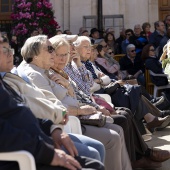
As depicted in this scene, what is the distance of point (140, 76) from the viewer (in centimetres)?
1233

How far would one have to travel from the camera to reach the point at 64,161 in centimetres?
379

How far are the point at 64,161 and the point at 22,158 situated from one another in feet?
0.89

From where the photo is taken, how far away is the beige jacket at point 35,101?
4.54 meters

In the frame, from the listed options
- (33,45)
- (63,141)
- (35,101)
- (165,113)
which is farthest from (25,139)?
(165,113)

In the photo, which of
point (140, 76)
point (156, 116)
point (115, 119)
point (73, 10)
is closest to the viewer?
point (115, 119)

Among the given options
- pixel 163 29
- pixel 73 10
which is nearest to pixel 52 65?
pixel 163 29

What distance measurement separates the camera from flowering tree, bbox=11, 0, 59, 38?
1439cm

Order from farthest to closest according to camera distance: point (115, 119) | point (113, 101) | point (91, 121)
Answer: point (113, 101), point (115, 119), point (91, 121)

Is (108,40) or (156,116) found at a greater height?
(108,40)

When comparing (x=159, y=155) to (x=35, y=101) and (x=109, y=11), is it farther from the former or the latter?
(x=109, y=11)

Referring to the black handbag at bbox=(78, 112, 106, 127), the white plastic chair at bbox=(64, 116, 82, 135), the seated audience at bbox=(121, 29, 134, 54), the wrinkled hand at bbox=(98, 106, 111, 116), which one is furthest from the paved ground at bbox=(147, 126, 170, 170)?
the seated audience at bbox=(121, 29, 134, 54)

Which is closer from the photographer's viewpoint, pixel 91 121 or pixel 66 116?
pixel 66 116

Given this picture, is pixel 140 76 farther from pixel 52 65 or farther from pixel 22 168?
pixel 22 168

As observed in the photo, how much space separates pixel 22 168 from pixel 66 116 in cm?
117
